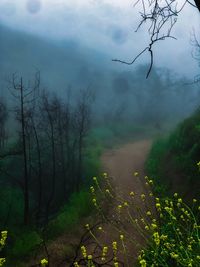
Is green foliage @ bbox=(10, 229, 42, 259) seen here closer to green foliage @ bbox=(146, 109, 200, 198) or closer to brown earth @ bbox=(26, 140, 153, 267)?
brown earth @ bbox=(26, 140, 153, 267)

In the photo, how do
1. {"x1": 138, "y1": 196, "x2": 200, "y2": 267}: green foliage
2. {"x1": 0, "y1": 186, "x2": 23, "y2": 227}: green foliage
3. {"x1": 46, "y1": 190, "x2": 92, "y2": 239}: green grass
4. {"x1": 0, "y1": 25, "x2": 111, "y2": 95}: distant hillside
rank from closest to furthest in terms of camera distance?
{"x1": 138, "y1": 196, "x2": 200, "y2": 267}: green foliage < {"x1": 46, "y1": 190, "x2": 92, "y2": 239}: green grass < {"x1": 0, "y1": 186, "x2": 23, "y2": 227}: green foliage < {"x1": 0, "y1": 25, "x2": 111, "y2": 95}: distant hillside

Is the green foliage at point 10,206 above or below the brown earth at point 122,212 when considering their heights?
below

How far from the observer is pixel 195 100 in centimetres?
8250

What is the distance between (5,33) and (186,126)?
128430 millimetres

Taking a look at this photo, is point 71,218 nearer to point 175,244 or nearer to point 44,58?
point 175,244

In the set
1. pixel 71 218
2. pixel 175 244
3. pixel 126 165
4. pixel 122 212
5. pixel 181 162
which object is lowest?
pixel 126 165

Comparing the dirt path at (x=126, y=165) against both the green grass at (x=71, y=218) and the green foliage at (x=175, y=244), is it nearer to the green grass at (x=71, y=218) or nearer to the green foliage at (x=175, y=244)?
the green grass at (x=71, y=218)

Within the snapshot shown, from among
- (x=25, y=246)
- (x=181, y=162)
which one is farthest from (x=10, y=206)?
(x=181, y=162)

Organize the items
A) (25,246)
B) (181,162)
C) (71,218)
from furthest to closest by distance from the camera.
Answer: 1. (181,162)
2. (71,218)
3. (25,246)

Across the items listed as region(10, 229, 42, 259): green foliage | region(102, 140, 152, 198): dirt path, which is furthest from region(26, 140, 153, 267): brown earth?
region(10, 229, 42, 259): green foliage

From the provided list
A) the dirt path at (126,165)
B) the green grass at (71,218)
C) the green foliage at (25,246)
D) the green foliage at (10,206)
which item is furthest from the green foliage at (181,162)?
the green foliage at (10,206)

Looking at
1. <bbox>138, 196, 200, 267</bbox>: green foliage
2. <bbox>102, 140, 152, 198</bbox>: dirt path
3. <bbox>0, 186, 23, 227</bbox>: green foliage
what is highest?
<bbox>138, 196, 200, 267</bbox>: green foliage

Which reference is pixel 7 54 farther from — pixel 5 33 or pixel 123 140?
pixel 123 140

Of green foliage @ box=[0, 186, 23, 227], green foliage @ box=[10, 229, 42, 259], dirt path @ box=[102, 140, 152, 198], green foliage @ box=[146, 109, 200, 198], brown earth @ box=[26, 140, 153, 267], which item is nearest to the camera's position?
brown earth @ box=[26, 140, 153, 267]
